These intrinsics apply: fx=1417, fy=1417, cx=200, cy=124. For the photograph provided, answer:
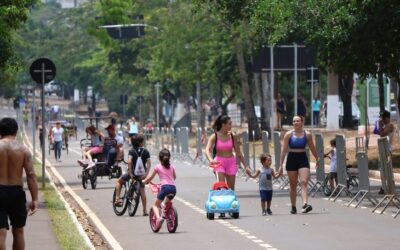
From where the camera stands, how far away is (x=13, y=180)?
14.8 m

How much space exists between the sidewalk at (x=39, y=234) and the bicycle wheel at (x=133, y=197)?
1471 mm

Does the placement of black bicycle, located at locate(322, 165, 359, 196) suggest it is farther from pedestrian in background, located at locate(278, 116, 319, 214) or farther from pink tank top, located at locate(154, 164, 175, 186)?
pink tank top, located at locate(154, 164, 175, 186)

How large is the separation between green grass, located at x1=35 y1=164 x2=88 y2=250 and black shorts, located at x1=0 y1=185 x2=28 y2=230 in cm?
359

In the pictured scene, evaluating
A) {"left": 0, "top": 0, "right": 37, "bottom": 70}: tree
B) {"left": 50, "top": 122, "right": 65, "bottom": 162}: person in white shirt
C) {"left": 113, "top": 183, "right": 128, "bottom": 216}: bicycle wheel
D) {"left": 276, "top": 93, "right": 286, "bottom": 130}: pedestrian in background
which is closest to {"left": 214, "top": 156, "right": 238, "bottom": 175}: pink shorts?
{"left": 113, "top": 183, "right": 128, "bottom": 216}: bicycle wheel

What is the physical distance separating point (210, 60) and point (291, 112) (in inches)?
485

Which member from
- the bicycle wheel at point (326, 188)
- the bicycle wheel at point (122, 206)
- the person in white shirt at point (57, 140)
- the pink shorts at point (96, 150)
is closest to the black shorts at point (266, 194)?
the bicycle wheel at point (122, 206)

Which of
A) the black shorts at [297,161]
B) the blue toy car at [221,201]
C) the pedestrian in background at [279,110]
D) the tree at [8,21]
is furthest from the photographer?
the pedestrian in background at [279,110]

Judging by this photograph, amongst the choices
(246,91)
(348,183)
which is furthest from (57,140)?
(348,183)

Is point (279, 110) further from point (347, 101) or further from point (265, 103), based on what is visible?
point (347, 101)

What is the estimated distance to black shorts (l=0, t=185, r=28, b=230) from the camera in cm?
1471

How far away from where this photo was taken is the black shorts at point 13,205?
48.3 ft

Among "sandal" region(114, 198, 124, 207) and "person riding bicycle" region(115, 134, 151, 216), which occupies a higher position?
"person riding bicycle" region(115, 134, 151, 216)

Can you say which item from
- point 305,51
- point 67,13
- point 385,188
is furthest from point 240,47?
point 67,13

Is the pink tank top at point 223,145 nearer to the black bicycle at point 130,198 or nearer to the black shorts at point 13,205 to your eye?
the black bicycle at point 130,198
